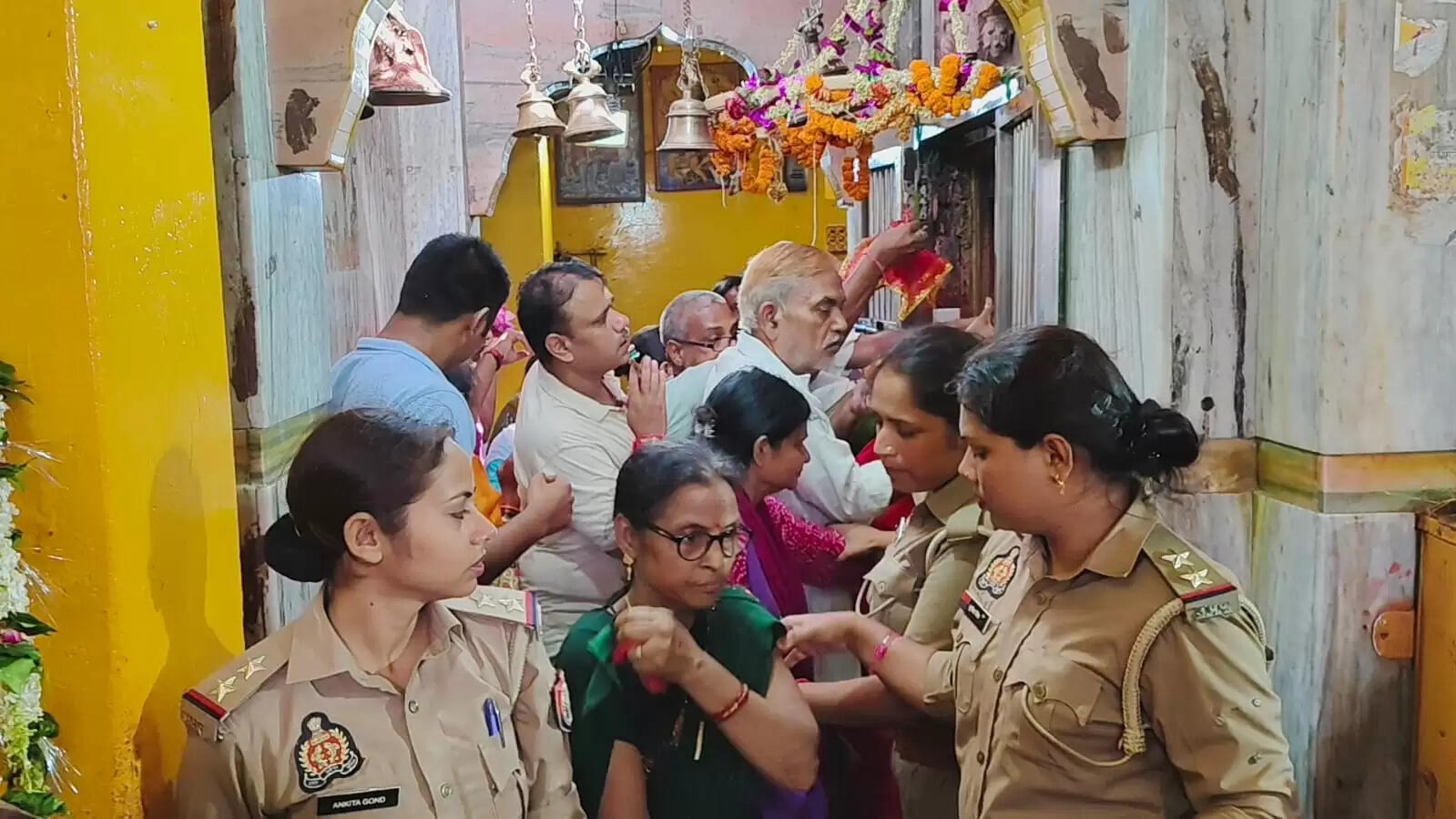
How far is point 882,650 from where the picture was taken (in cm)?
220

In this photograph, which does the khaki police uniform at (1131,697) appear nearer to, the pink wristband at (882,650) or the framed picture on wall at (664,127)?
the pink wristband at (882,650)

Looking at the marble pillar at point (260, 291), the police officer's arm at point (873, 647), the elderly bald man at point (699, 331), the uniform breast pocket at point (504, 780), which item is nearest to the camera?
the uniform breast pocket at point (504, 780)

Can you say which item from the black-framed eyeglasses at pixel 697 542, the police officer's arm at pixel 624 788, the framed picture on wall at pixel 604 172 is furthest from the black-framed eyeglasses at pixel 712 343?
the framed picture on wall at pixel 604 172

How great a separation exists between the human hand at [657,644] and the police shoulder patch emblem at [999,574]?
0.50m

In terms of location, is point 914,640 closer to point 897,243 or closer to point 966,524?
point 966,524

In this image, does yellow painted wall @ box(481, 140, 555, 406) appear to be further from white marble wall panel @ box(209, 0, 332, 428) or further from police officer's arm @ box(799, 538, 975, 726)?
police officer's arm @ box(799, 538, 975, 726)

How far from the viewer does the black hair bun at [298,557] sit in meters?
1.76

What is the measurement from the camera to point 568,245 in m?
12.1

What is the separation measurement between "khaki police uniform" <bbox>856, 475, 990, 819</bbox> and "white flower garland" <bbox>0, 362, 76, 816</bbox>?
141 cm

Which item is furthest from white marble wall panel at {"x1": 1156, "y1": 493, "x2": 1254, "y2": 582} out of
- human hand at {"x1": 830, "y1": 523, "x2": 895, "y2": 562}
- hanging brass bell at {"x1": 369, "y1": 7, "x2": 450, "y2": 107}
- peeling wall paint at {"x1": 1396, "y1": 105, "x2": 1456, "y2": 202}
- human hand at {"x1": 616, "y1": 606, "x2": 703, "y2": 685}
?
hanging brass bell at {"x1": 369, "y1": 7, "x2": 450, "y2": 107}

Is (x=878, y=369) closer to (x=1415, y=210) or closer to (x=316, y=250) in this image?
(x=1415, y=210)

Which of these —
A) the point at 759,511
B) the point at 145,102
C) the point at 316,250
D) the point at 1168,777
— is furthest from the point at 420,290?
the point at 1168,777

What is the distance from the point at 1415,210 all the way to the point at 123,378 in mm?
2296

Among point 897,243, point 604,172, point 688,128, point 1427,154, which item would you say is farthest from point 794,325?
point 604,172
